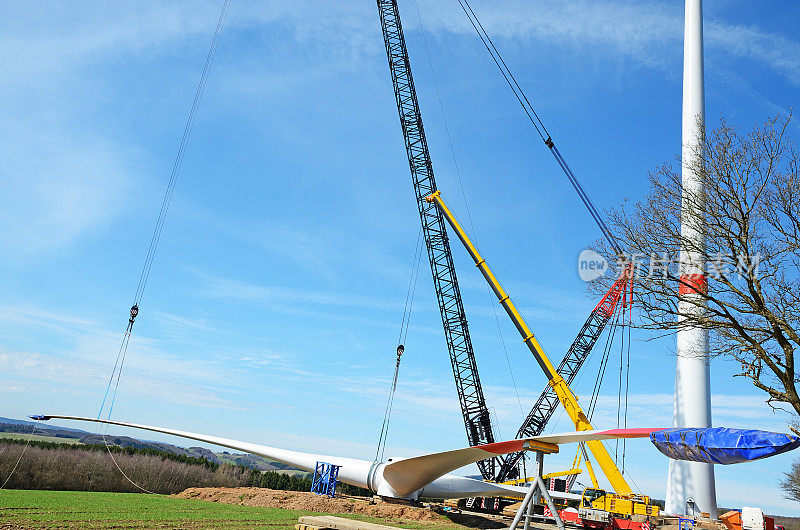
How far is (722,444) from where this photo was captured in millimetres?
9305

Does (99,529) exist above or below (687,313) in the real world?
below

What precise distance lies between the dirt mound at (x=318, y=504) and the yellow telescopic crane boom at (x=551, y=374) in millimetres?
14518

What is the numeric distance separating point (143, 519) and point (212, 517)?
6.64 ft

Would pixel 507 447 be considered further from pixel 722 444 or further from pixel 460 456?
pixel 460 456

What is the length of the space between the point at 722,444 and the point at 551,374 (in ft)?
85.0

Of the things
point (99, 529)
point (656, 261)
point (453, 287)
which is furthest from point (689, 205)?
point (453, 287)

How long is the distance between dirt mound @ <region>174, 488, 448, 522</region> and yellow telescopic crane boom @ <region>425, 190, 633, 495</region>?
14518 mm

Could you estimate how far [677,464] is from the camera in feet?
88.2

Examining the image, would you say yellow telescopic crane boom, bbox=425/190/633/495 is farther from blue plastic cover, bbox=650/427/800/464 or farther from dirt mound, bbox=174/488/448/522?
blue plastic cover, bbox=650/427/800/464

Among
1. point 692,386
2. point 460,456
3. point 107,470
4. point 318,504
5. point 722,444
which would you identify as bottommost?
point 107,470

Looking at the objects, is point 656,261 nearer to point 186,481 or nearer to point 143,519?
point 143,519

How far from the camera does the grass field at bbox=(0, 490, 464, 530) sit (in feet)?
41.0

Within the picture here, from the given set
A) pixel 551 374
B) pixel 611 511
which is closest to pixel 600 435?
pixel 611 511

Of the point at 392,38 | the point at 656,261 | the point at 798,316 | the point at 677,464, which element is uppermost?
the point at 392,38
